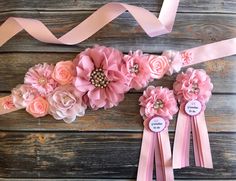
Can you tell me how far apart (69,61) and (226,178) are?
46cm

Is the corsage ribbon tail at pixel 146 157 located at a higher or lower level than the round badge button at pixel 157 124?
lower

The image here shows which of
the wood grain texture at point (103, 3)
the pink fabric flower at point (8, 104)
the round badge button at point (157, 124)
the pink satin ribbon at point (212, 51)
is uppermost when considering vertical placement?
the wood grain texture at point (103, 3)

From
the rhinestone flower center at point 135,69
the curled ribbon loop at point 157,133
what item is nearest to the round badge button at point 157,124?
the curled ribbon loop at point 157,133

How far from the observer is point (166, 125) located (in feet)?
2.84

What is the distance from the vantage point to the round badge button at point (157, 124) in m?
0.86

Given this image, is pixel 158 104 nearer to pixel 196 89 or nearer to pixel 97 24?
pixel 196 89

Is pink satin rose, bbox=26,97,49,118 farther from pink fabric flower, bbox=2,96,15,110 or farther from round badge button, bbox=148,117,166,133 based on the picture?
round badge button, bbox=148,117,166,133

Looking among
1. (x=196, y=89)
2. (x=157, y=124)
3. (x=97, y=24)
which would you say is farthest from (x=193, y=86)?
(x=97, y=24)

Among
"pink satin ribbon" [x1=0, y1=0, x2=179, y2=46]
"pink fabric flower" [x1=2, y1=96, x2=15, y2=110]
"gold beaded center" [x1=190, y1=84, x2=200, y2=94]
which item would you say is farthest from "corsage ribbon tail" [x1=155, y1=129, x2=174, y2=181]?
"pink fabric flower" [x1=2, y1=96, x2=15, y2=110]

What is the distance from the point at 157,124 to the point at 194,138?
9 centimetres

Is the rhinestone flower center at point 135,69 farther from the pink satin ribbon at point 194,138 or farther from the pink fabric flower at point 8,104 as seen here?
the pink fabric flower at point 8,104

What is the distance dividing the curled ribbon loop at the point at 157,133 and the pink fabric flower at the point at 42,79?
0.21 metres

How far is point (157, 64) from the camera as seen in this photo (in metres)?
0.85

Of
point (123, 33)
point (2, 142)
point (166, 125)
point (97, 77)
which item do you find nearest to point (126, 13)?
point (123, 33)
